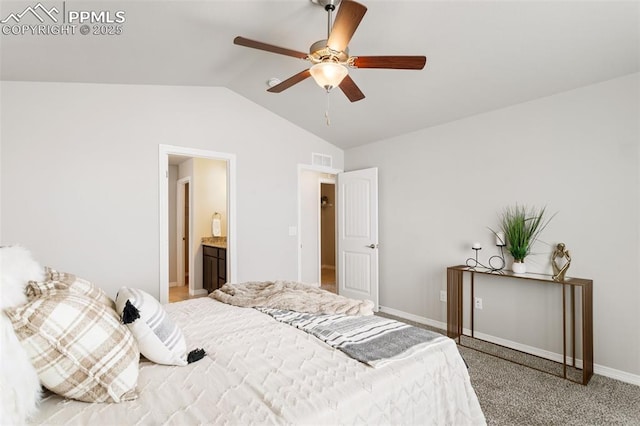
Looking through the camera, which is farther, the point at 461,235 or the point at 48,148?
the point at 461,235

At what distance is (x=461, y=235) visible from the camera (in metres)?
3.65

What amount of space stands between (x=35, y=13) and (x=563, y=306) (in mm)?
4282

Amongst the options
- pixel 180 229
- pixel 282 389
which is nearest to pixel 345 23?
pixel 282 389

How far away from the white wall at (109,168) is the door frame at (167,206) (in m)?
0.05

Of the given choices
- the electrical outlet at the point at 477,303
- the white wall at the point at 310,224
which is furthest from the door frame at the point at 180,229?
the electrical outlet at the point at 477,303

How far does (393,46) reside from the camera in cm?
259

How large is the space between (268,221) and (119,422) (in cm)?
316

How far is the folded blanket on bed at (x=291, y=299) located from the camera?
2.14 metres

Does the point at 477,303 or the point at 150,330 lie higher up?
the point at 150,330

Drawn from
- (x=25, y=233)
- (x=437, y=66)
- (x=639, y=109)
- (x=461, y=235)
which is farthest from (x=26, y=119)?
(x=639, y=109)

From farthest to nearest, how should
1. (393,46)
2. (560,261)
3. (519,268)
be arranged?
(519,268), (560,261), (393,46)

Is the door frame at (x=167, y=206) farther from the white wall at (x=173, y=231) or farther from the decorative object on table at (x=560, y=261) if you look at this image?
the decorative object on table at (x=560, y=261)

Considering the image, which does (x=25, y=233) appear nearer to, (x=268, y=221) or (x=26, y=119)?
(x=26, y=119)

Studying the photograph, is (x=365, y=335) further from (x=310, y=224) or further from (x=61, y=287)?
(x=310, y=224)
